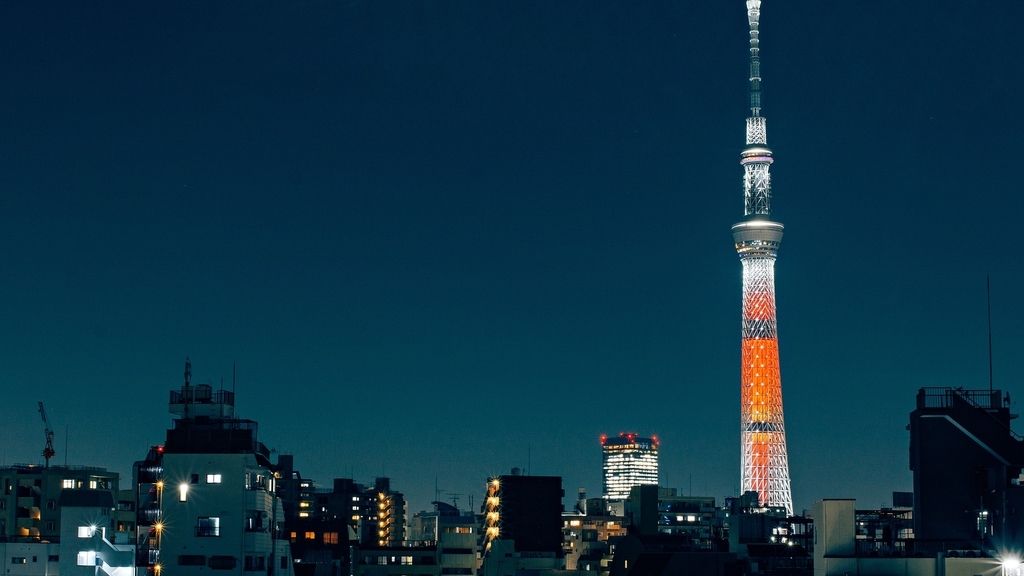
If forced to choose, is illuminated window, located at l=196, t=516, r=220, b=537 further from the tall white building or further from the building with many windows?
the building with many windows

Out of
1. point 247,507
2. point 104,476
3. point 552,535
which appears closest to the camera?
point 247,507

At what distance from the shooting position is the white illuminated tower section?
18700cm

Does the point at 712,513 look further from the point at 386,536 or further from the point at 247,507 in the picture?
the point at 247,507

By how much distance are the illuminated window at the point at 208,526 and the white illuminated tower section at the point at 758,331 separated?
417 ft

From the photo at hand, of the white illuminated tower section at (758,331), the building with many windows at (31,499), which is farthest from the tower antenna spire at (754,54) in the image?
the building with many windows at (31,499)

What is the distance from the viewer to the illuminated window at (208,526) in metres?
66.8

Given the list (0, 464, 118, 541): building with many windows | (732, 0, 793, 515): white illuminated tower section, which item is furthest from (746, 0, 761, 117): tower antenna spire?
(0, 464, 118, 541): building with many windows

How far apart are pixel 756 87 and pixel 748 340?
30.0 metres

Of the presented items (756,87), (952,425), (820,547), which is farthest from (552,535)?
(820,547)

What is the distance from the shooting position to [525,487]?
135 metres

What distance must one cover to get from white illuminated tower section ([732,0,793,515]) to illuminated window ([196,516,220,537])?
127m

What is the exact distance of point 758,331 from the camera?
188 meters

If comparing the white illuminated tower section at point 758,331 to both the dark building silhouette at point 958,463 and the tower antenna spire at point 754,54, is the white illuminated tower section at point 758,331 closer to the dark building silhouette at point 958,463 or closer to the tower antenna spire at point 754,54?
the tower antenna spire at point 754,54

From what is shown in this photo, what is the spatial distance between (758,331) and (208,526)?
422 feet
